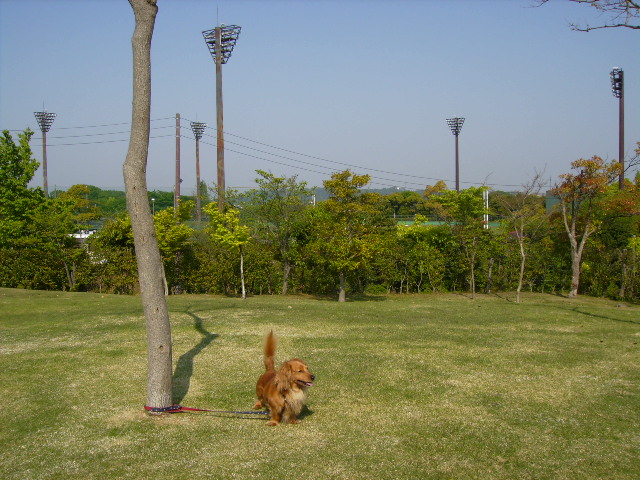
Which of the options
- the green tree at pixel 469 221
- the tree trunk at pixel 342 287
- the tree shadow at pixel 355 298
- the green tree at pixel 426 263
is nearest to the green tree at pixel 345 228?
the tree trunk at pixel 342 287

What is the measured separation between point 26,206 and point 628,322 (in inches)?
818

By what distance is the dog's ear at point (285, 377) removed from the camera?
5.71 meters

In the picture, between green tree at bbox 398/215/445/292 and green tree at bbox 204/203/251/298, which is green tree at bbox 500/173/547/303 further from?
green tree at bbox 204/203/251/298

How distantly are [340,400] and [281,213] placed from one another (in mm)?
13712

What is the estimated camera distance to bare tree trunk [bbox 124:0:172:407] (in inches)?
245

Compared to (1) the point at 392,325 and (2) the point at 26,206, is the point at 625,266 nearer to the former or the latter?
(1) the point at 392,325

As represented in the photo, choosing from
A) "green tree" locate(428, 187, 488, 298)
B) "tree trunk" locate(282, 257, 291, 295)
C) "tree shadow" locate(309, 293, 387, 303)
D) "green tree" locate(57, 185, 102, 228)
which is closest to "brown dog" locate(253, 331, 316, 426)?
"tree shadow" locate(309, 293, 387, 303)

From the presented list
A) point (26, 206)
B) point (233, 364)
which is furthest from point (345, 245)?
point (26, 206)

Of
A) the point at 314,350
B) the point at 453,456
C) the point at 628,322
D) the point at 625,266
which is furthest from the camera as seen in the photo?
the point at 625,266

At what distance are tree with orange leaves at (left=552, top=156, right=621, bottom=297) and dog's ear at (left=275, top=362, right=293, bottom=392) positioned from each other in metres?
15.4

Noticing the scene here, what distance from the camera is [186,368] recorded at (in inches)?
318

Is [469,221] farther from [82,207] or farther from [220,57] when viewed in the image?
[82,207]

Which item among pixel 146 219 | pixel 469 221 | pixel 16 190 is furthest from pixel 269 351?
pixel 16 190

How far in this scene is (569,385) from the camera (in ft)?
24.3
